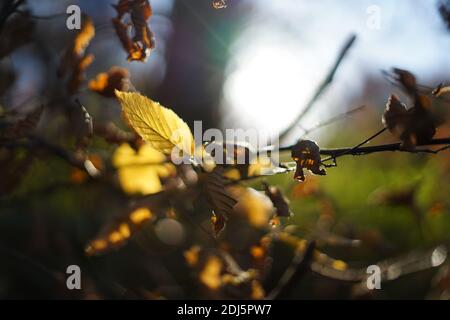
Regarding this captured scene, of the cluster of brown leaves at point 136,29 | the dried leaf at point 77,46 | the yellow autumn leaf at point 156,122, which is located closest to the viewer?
the yellow autumn leaf at point 156,122

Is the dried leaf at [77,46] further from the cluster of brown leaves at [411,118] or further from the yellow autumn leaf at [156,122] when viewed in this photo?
the cluster of brown leaves at [411,118]

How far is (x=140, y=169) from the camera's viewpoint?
123 centimetres

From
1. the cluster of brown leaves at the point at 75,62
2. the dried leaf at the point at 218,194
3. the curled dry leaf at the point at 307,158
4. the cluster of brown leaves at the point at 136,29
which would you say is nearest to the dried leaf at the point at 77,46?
the cluster of brown leaves at the point at 75,62

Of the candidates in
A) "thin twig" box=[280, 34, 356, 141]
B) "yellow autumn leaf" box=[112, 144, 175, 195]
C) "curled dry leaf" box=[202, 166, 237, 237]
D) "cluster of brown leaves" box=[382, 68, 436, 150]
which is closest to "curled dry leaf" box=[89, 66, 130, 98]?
"yellow autumn leaf" box=[112, 144, 175, 195]

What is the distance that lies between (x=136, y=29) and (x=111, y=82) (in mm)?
154

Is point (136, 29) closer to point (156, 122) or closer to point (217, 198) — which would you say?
point (156, 122)

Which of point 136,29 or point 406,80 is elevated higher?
point 136,29

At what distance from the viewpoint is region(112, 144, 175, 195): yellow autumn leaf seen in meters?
1.16

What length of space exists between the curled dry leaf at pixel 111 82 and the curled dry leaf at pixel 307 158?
42 centimetres

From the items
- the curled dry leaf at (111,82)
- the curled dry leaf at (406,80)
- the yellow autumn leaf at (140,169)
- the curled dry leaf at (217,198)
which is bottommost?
the curled dry leaf at (217,198)

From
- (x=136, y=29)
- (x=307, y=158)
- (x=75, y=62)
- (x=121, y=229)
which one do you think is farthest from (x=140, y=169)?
(x=307, y=158)

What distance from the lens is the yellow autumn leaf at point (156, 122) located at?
77 cm
